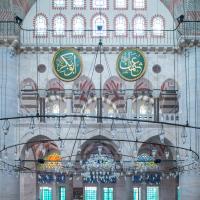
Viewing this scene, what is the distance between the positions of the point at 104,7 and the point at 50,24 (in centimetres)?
224

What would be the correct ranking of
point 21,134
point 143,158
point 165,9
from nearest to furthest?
point 21,134, point 165,9, point 143,158

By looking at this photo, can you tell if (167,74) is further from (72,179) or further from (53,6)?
(72,179)

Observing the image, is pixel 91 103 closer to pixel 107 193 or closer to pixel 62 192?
pixel 107 193

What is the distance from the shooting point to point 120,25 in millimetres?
25828

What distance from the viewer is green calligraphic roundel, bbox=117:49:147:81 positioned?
992 inches

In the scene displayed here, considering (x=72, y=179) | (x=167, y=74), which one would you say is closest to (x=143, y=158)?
(x=72, y=179)

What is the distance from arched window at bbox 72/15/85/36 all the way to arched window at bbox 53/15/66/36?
1.34 feet

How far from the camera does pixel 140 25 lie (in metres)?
25.8

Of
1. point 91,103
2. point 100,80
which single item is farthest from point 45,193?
point 100,80

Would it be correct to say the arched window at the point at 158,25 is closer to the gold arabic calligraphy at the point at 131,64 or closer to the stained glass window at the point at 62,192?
the gold arabic calligraphy at the point at 131,64

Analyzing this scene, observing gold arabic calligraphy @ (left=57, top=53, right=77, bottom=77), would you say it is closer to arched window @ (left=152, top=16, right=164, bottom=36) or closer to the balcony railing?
the balcony railing

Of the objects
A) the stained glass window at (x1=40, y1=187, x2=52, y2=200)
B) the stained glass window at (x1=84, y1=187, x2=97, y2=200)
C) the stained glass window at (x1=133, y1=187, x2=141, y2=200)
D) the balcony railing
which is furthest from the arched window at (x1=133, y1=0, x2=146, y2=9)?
A: the stained glass window at (x1=40, y1=187, x2=52, y2=200)

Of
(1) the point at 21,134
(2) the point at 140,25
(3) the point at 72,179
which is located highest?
(2) the point at 140,25

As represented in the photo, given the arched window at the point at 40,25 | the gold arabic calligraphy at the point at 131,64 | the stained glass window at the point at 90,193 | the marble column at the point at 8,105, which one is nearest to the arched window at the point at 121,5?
the gold arabic calligraphy at the point at 131,64
